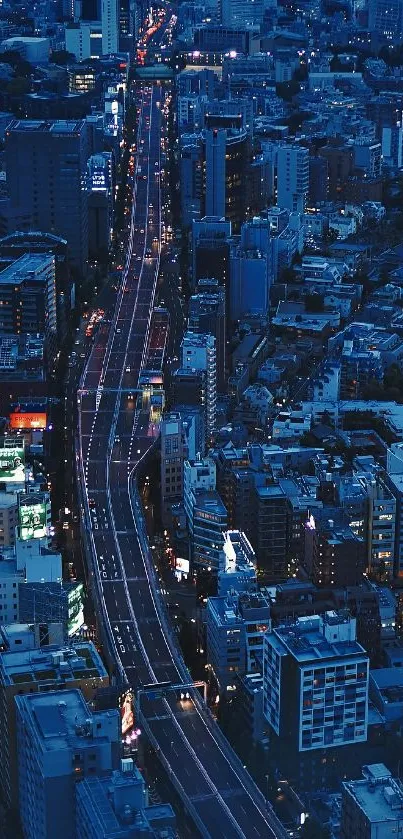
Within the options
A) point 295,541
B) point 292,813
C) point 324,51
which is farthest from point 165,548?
point 324,51

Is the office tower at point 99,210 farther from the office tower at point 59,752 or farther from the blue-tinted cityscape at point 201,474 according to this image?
the office tower at point 59,752

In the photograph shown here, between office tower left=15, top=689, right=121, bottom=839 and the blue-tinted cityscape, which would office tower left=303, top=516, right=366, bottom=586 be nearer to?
the blue-tinted cityscape

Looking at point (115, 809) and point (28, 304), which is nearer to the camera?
point (115, 809)

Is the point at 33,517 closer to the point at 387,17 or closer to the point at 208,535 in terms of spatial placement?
the point at 208,535

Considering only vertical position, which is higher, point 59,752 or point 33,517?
point 59,752

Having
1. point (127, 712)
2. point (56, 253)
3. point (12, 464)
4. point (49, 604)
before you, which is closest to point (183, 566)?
point (49, 604)
